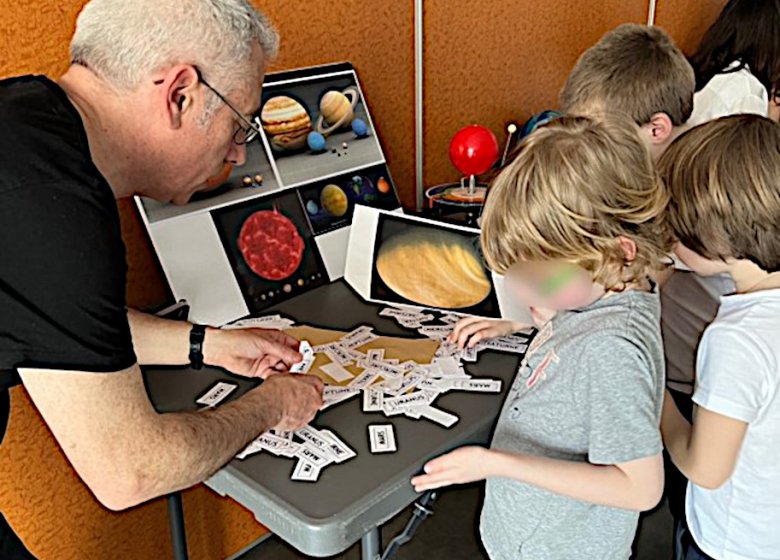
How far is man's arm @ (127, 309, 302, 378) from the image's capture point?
104 cm

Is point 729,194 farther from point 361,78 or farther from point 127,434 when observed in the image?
point 361,78

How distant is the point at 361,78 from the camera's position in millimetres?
1552

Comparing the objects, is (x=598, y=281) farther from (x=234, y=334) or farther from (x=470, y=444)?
(x=234, y=334)

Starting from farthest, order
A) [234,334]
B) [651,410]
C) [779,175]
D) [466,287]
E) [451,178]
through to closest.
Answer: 1. [451,178]
2. [466,287]
3. [234,334]
4. [779,175]
5. [651,410]

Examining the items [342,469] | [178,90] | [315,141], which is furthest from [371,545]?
[315,141]

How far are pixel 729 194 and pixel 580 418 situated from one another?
324 millimetres

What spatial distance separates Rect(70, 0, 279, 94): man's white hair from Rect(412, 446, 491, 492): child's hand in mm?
493

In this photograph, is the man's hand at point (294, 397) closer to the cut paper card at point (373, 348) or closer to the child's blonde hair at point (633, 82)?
the cut paper card at point (373, 348)

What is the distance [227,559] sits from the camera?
1663mm

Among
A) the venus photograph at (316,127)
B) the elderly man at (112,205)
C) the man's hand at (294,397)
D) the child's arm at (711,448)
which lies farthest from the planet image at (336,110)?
the child's arm at (711,448)

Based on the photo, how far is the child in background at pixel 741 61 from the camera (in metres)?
1.82

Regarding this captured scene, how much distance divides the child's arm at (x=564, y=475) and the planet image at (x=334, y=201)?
2.13 ft

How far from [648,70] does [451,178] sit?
589mm

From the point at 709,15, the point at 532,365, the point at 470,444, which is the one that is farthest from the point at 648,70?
the point at 709,15
